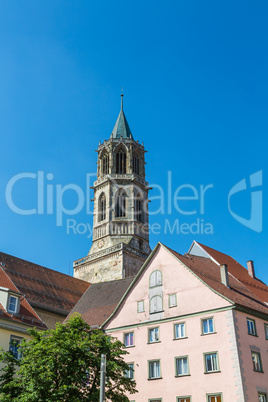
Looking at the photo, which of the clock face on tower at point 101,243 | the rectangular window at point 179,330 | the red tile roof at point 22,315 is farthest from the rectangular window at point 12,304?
the clock face on tower at point 101,243

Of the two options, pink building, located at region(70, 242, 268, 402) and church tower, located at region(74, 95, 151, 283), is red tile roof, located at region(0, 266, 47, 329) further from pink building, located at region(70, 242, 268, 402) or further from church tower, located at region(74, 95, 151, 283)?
church tower, located at region(74, 95, 151, 283)

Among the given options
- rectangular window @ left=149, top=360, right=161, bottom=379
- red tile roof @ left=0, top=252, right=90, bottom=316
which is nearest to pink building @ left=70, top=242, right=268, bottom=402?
rectangular window @ left=149, top=360, right=161, bottom=379

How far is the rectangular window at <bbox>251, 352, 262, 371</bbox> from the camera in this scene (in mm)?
29188

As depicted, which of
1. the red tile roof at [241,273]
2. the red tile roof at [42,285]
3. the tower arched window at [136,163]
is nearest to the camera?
the red tile roof at [241,273]

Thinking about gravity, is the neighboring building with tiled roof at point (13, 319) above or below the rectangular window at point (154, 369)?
above

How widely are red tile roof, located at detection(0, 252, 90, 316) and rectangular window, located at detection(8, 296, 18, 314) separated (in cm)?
987

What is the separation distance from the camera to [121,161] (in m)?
77.4

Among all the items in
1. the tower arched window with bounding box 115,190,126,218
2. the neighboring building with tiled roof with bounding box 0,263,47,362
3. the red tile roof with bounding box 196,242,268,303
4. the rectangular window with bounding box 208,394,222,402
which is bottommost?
the rectangular window with bounding box 208,394,222,402

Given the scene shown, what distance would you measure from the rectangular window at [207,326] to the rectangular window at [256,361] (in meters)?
2.90

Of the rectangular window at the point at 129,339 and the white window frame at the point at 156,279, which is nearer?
the rectangular window at the point at 129,339

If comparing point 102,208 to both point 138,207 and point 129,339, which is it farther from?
point 129,339

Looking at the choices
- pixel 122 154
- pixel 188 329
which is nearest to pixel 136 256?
pixel 122 154

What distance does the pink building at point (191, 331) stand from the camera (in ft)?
93.1

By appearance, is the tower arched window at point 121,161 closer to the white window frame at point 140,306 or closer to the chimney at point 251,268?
the chimney at point 251,268
